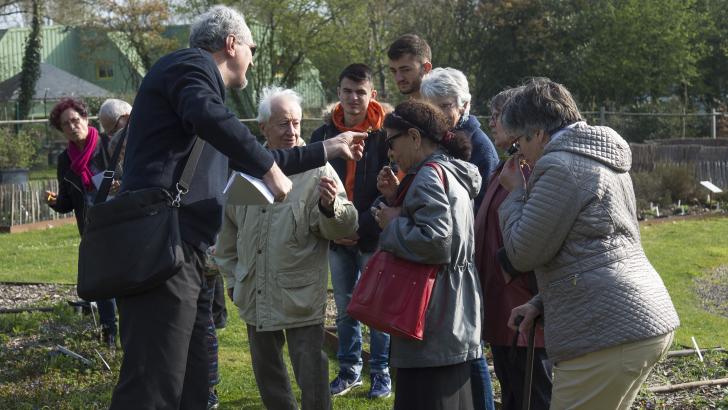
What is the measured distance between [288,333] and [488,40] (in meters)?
28.5

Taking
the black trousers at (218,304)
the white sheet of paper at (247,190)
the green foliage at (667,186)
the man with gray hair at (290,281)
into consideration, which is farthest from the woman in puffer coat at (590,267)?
the green foliage at (667,186)

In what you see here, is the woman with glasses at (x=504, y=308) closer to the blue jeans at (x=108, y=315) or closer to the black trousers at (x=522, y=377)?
the black trousers at (x=522, y=377)

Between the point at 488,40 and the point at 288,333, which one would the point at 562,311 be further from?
the point at 488,40

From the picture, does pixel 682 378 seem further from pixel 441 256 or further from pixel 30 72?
pixel 30 72

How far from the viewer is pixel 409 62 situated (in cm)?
→ 634

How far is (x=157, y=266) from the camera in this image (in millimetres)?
3840

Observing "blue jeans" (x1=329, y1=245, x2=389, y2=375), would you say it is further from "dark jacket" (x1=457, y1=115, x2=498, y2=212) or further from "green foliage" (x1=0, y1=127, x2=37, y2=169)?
"green foliage" (x1=0, y1=127, x2=37, y2=169)

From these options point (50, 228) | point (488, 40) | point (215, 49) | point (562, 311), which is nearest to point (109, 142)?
point (215, 49)

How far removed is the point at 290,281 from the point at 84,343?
9.96ft

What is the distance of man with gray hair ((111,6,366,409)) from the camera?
12.4 feet

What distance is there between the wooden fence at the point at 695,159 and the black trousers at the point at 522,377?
586 inches

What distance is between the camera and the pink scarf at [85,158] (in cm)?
752

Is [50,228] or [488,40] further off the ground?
[488,40]

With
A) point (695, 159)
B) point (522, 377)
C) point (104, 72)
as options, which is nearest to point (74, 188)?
point (522, 377)
